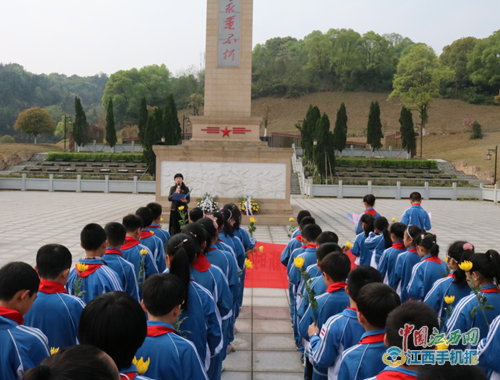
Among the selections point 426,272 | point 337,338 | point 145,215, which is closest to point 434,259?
point 426,272

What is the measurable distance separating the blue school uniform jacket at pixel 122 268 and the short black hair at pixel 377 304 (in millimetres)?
2139

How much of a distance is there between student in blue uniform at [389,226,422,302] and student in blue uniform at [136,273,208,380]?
9.06 feet

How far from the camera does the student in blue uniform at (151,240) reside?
4.82 meters

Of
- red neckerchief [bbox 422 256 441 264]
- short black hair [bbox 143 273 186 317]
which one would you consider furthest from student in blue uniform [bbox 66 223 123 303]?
red neckerchief [bbox 422 256 441 264]

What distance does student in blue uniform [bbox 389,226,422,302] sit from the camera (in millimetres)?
4207

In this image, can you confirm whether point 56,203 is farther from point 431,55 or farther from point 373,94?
point 373,94

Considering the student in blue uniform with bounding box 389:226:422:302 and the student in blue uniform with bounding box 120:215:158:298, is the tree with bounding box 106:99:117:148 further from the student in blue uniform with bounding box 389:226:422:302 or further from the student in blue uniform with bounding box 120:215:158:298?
the student in blue uniform with bounding box 389:226:422:302

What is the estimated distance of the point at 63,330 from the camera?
2443 mm

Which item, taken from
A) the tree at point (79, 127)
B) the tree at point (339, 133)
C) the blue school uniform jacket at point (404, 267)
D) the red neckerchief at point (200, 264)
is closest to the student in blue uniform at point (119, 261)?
the red neckerchief at point (200, 264)

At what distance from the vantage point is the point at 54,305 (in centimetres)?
245

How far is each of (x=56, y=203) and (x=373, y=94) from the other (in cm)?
5481

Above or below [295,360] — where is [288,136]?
above

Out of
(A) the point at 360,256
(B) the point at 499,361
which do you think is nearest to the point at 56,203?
(A) the point at 360,256

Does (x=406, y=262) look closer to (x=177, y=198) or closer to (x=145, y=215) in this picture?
(x=145, y=215)
